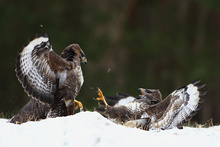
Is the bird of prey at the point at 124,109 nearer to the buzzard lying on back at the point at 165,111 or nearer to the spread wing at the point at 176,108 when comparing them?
the buzzard lying on back at the point at 165,111

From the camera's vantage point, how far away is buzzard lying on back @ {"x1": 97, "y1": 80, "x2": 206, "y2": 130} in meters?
4.93

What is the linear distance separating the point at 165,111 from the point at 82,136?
209cm

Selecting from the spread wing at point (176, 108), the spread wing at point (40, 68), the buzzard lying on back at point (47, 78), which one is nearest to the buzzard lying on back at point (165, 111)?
the spread wing at point (176, 108)

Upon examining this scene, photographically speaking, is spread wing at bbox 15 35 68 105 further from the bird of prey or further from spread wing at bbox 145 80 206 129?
spread wing at bbox 145 80 206 129

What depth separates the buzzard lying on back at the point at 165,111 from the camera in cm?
493

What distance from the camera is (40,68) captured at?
181 inches

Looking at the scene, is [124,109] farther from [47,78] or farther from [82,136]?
[82,136]

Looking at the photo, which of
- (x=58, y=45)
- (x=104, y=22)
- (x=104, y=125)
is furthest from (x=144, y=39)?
(x=104, y=125)

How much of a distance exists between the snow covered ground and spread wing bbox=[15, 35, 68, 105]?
1.26m

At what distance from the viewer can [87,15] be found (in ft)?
43.7

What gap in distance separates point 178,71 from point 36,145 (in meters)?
10.2

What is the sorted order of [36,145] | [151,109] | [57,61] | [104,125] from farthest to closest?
[151,109], [57,61], [104,125], [36,145]

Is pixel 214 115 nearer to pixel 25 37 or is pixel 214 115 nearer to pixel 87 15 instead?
pixel 87 15

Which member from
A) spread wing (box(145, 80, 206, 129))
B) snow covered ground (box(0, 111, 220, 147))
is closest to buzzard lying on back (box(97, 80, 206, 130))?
spread wing (box(145, 80, 206, 129))
